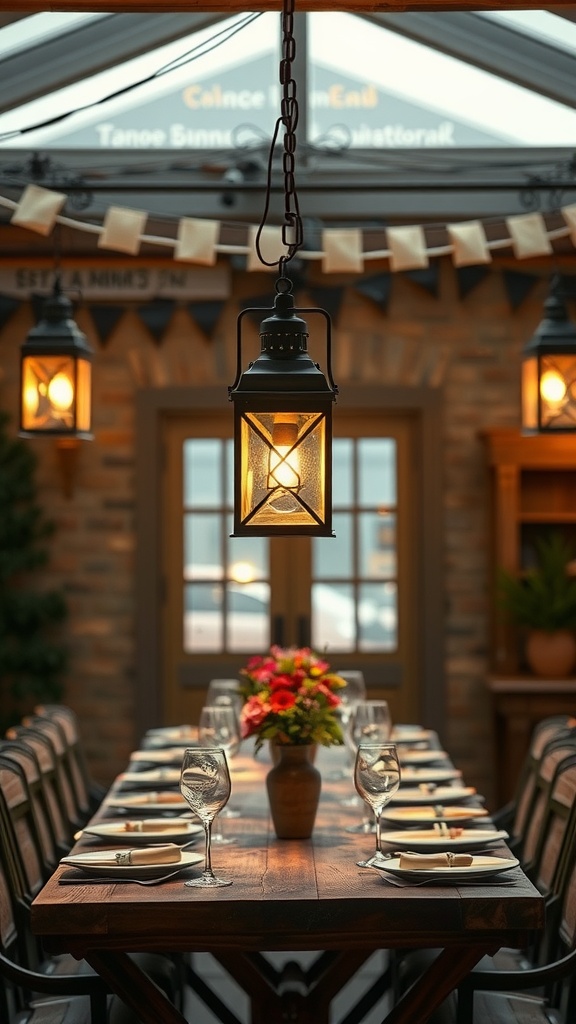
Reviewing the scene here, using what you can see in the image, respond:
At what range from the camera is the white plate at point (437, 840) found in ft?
9.14

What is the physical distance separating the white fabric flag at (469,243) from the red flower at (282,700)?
241 cm

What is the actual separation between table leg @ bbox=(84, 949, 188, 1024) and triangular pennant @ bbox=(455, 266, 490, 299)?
441 centimetres

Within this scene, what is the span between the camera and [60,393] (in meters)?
4.08

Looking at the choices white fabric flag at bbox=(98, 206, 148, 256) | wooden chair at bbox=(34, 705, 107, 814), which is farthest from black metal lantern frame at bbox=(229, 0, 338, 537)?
white fabric flag at bbox=(98, 206, 148, 256)

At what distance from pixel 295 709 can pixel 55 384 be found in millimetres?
1521

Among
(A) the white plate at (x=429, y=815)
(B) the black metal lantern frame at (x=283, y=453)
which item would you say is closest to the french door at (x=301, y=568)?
(A) the white plate at (x=429, y=815)

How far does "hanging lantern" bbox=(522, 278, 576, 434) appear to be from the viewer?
3.96 m

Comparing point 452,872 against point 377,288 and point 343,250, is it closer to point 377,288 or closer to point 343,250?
point 343,250

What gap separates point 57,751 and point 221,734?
82 cm

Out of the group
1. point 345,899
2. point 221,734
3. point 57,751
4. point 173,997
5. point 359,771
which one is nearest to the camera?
point 345,899

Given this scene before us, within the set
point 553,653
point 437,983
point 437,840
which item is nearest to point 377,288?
point 553,653

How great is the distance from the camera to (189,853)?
2.72 m

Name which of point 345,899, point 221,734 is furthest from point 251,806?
point 345,899

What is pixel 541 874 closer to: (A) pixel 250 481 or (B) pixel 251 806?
(B) pixel 251 806
